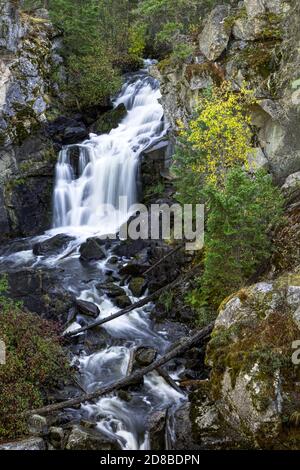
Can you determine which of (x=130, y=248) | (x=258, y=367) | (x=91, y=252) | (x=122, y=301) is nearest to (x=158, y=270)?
(x=122, y=301)

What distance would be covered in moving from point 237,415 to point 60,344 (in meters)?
6.22

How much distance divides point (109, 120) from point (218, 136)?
41.9ft

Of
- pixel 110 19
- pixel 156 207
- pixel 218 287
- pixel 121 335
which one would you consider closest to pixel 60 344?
pixel 121 335

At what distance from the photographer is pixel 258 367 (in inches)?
310

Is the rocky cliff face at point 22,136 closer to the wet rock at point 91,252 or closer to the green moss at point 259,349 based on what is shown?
the wet rock at point 91,252

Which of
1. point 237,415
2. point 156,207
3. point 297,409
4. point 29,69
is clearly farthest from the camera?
point 29,69

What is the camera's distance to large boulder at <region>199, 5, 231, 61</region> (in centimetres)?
1589

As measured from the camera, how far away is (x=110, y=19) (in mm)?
32938

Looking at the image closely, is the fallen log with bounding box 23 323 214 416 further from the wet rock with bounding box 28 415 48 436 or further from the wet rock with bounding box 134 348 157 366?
the wet rock with bounding box 134 348 157 366

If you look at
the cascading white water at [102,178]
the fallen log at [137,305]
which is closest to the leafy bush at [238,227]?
the fallen log at [137,305]

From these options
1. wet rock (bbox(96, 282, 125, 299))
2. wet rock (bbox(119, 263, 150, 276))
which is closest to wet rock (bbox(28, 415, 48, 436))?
wet rock (bbox(96, 282, 125, 299))

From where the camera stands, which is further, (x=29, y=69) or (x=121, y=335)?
(x=29, y=69)

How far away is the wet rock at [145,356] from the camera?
1175cm
